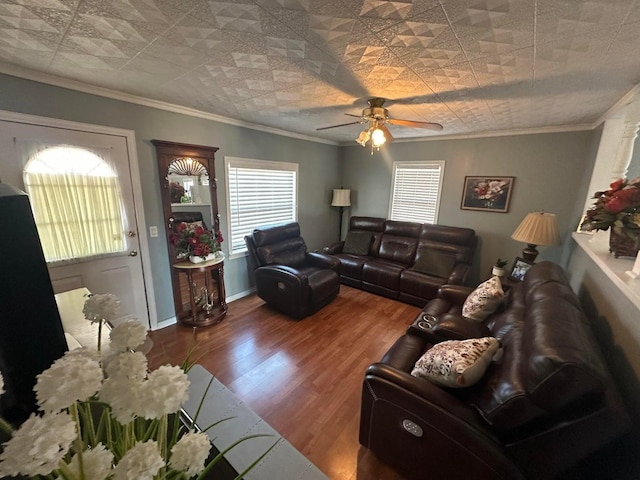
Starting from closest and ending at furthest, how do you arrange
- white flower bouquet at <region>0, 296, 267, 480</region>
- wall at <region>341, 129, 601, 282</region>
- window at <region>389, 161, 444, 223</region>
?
white flower bouquet at <region>0, 296, 267, 480</region>, wall at <region>341, 129, 601, 282</region>, window at <region>389, 161, 444, 223</region>

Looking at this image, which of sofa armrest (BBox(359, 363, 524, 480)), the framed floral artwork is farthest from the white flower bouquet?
the framed floral artwork

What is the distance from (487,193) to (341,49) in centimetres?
324

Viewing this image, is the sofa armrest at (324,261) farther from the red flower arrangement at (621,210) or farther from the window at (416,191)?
the red flower arrangement at (621,210)

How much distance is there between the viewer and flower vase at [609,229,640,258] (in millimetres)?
1461

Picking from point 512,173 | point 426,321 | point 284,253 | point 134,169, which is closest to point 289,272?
point 284,253

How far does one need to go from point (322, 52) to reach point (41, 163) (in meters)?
2.31

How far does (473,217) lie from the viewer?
3832 millimetres

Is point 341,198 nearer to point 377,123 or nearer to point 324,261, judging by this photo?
point 324,261

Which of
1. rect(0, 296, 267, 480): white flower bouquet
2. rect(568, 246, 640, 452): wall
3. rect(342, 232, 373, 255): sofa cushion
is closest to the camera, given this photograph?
rect(0, 296, 267, 480): white flower bouquet

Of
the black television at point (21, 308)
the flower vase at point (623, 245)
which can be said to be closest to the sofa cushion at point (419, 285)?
the flower vase at point (623, 245)

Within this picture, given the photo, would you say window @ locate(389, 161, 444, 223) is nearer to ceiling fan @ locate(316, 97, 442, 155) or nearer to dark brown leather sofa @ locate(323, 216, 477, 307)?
dark brown leather sofa @ locate(323, 216, 477, 307)

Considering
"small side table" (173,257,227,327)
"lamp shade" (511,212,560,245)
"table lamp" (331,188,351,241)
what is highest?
"table lamp" (331,188,351,241)

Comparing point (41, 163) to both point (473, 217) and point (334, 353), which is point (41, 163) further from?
point (473, 217)

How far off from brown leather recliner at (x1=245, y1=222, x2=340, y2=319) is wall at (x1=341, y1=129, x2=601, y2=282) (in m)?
1.92
